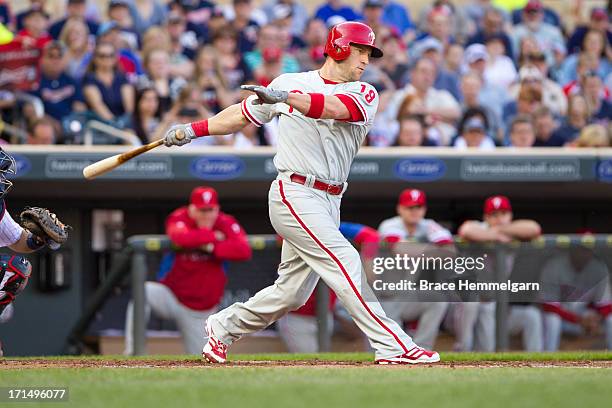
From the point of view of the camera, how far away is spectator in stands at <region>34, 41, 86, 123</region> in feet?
40.1

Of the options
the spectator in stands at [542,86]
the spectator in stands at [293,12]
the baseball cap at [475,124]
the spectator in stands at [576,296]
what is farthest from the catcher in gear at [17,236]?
the spectator in stands at [293,12]

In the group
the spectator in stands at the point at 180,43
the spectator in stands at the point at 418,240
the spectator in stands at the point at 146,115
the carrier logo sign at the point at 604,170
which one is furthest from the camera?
the spectator in stands at the point at 180,43

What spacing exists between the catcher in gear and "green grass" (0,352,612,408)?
2.29 feet

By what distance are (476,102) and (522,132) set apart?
1.02 m

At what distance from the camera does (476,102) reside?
1348cm

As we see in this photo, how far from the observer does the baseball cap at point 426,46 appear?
14.3 metres

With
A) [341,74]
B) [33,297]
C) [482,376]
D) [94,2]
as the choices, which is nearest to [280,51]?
[94,2]

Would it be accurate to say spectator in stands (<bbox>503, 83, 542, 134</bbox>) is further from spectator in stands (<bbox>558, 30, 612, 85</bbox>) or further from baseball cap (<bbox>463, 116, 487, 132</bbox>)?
spectator in stands (<bbox>558, 30, 612, 85</bbox>)

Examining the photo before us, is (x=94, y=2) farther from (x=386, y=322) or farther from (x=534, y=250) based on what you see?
(x=386, y=322)

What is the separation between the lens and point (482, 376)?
620cm

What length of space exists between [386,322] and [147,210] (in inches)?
249

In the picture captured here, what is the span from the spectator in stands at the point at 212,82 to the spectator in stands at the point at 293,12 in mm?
1692

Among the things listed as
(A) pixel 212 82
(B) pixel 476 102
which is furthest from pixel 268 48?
(B) pixel 476 102

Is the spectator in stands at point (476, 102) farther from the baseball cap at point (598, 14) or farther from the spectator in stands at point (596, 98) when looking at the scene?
the baseball cap at point (598, 14)
